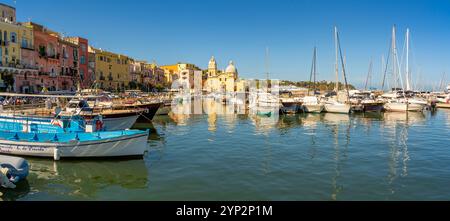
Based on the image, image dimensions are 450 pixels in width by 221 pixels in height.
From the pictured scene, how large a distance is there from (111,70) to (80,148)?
212 feet

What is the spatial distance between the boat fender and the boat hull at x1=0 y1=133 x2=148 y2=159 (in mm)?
4509

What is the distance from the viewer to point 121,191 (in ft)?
41.4

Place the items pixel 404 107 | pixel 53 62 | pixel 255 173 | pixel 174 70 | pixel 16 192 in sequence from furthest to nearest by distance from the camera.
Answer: pixel 174 70
pixel 53 62
pixel 404 107
pixel 255 173
pixel 16 192

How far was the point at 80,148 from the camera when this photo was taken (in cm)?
1666

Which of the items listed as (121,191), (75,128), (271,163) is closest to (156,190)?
(121,191)

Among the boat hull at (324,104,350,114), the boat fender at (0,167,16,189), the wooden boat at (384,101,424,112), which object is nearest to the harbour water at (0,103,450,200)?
the boat fender at (0,167,16,189)

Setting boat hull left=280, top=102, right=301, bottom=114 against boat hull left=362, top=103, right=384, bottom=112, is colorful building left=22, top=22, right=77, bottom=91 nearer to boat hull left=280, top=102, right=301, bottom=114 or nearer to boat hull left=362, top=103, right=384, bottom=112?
boat hull left=280, top=102, right=301, bottom=114

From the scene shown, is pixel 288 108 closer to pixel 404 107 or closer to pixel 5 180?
pixel 404 107

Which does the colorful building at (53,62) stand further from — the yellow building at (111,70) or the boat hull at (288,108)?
the boat hull at (288,108)

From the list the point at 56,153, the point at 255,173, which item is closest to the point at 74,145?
the point at 56,153

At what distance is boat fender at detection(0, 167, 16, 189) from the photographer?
11906mm

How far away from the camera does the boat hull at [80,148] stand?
1662 cm
